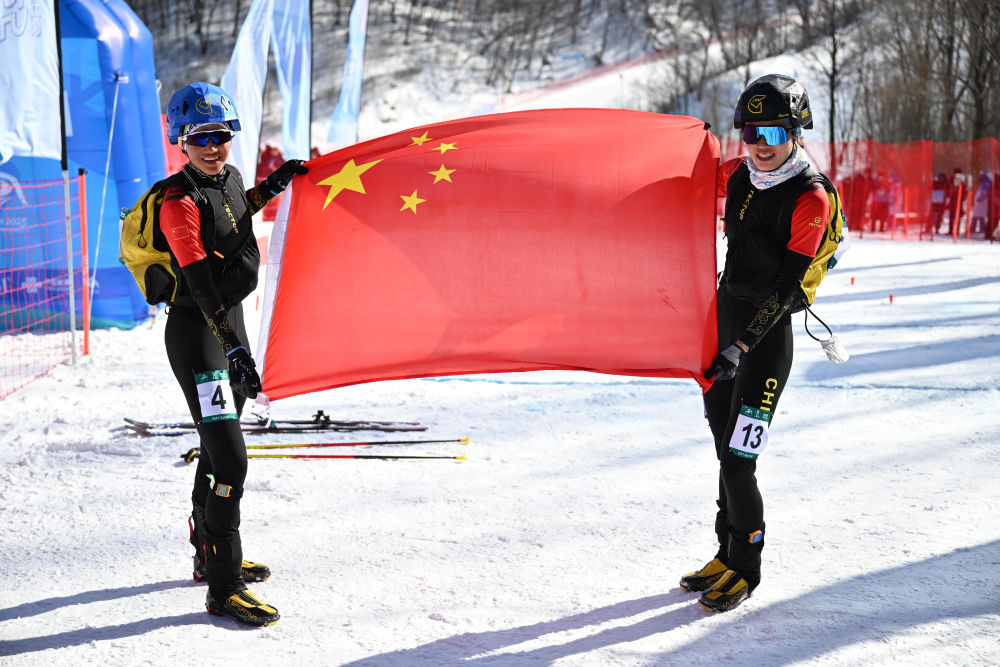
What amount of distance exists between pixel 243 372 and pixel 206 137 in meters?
0.99

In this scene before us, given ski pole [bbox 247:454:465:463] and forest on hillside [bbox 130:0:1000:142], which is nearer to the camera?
ski pole [bbox 247:454:465:463]

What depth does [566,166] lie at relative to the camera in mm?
4070

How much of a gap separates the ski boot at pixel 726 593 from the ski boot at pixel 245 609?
1.80 m

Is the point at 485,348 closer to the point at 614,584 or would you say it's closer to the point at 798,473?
the point at 614,584

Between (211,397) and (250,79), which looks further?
(250,79)

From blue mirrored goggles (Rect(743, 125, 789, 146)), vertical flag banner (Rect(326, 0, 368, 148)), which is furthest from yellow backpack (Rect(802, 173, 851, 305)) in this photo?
vertical flag banner (Rect(326, 0, 368, 148))

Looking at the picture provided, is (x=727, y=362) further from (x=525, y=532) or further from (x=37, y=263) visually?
(x=37, y=263)

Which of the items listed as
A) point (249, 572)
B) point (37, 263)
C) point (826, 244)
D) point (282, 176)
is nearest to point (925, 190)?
point (37, 263)

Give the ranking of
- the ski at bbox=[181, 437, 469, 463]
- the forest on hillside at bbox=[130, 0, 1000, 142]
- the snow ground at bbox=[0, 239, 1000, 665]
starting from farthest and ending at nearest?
the forest on hillside at bbox=[130, 0, 1000, 142], the ski at bbox=[181, 437, 469, 463], the snow ground at bbox=[0, 239, 1000, 665]

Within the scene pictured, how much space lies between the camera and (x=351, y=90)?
38.9 ft

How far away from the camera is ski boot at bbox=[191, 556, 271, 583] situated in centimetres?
410

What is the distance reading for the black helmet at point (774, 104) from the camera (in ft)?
11.8

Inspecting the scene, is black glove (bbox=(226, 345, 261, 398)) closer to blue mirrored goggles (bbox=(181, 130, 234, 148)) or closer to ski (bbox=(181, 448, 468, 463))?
blue mirrored goggles (bbox=(181, 130, 234, 148))

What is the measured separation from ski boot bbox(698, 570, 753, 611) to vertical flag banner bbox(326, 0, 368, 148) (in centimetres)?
879
